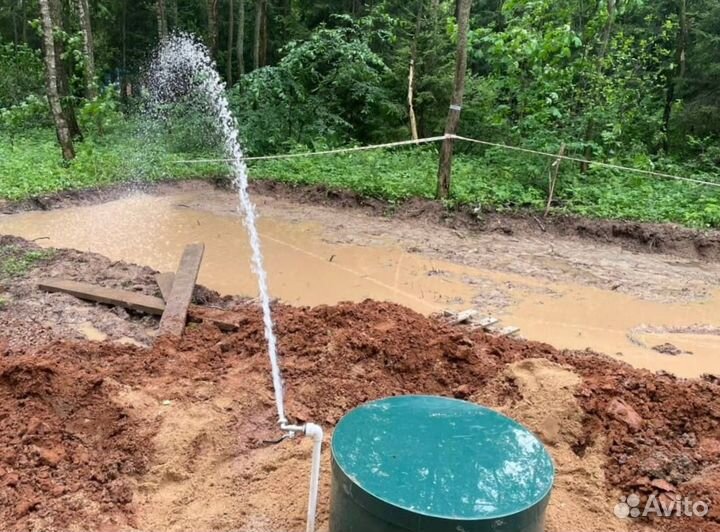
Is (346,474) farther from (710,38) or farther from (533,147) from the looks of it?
(710,38)

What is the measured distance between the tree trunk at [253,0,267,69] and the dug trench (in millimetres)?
14839

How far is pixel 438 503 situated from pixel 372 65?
46.6 feet

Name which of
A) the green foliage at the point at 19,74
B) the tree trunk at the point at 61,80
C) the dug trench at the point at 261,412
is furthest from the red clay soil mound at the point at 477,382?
the green foliage at the point at 19,74

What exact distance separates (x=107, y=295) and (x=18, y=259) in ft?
5.25

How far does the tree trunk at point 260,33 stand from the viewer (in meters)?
18.0

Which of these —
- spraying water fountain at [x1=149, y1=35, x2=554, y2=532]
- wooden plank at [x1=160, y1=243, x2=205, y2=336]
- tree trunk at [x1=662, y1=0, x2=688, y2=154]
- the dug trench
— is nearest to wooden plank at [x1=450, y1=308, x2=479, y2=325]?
the dug trench

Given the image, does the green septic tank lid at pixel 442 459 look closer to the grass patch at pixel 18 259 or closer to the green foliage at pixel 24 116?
the grass patch at pixel 18 259

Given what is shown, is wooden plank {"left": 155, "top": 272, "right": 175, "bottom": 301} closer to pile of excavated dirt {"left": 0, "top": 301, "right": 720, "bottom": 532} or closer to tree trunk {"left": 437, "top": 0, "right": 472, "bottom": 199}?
pile of excavated dirt {"left": 0, "top": 301, "right": 720, "bottom": 532}

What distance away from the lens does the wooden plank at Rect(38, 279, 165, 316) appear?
5129 millimetres

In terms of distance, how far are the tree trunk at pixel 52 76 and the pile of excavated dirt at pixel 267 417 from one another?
742 cm

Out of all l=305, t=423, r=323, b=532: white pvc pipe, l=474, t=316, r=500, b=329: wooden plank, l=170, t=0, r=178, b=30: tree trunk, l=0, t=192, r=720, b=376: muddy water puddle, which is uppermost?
l=170, t=0, r=178, b=30: tree trunk

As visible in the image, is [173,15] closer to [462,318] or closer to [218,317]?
[218,317]

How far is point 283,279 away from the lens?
6672 millimetres

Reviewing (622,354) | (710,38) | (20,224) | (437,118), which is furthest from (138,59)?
(622,354)
